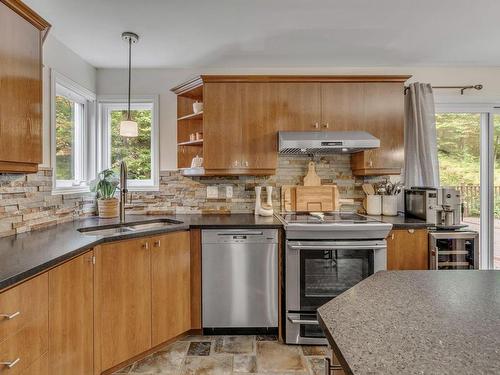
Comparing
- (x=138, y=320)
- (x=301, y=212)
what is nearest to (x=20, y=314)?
(x=138, y=320)

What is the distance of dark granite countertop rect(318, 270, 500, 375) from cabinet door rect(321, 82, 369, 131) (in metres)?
1.95

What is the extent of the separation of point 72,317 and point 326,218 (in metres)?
2.00

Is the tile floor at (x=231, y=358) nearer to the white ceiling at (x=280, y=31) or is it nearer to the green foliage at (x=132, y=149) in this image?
the green foliage at (x=132, y=149)

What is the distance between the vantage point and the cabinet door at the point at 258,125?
2885 mm

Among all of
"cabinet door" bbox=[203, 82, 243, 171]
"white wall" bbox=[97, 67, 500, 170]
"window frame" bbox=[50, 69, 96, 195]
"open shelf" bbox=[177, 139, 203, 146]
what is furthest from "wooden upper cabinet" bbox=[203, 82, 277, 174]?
"window frame" bbox=[50, 69, 96, 195]

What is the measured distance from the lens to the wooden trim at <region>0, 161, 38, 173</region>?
163 centimetres

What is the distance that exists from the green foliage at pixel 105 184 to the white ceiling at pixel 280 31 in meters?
1.07

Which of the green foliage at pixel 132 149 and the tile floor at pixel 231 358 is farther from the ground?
the green foliage at pixel 132 149

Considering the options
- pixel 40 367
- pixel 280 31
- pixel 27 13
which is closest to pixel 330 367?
pixel 40 367

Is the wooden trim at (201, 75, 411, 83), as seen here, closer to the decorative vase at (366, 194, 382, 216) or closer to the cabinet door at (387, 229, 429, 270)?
the decorative vase at (366, 194, 382, 216)

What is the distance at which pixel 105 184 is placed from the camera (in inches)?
113

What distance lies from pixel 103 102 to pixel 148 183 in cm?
92

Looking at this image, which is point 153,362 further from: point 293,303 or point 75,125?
point 75,125

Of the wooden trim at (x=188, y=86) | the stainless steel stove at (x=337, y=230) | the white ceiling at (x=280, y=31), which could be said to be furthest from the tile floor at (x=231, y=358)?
the white ceiling at (x=280, y=31)
